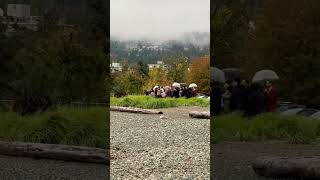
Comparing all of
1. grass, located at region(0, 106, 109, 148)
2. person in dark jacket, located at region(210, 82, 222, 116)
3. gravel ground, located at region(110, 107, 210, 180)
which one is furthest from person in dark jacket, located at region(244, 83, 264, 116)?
grass, located at region(0, 106, 109, 148)

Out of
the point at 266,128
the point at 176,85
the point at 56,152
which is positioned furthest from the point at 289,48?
the point at 176,85

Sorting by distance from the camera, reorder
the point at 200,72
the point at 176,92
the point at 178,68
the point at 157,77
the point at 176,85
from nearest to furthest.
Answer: the point at 200,72 → the point at 178,68 → the point at 157,77 → the point at 176,85 → the point at 176,92

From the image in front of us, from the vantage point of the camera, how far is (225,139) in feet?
17.5

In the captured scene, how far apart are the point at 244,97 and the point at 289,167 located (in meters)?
0.90

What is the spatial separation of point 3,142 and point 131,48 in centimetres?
305

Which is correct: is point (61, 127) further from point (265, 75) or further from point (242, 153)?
point (265, 75)

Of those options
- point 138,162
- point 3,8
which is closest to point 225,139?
point 138,162

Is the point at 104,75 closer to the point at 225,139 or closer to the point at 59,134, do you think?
the point at 59,134

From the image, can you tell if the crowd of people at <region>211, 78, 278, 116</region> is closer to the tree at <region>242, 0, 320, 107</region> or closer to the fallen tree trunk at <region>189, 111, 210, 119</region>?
the tree at <region>242, 0, 320, 107</region>

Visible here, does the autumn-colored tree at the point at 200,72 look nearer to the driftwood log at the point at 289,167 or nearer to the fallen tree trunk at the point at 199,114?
the fallen tree trunk at the point at 199,114

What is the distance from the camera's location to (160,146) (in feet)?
26.6

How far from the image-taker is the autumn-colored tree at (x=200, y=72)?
7.57 metres

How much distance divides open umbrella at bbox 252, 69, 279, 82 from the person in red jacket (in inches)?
2.2

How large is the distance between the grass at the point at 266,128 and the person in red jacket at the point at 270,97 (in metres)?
0.08
